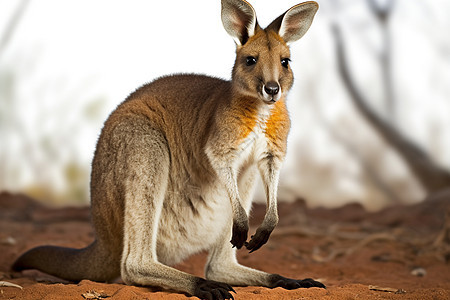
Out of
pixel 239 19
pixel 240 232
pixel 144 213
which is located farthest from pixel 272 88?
Result: pixel 144 213

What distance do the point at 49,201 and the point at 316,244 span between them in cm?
383

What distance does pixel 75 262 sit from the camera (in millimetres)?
3662

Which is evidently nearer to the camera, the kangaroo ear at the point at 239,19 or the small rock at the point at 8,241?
the kangaroo ear at the point at 239,19

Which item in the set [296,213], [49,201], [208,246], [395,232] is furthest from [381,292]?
[49,201]

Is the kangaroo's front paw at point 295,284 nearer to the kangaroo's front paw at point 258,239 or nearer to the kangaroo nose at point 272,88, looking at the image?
the kangaroo's front paw at point 258,239

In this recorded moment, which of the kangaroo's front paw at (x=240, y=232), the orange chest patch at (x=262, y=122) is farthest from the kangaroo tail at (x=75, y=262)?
the orange chest patch at (x=262, y=122)

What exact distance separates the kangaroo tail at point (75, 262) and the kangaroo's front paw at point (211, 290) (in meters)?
0.68

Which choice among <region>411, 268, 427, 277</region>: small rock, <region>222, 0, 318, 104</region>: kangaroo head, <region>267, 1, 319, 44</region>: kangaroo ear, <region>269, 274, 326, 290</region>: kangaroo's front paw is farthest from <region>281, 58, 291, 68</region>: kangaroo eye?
<region>411, 268, 427, 277</region>: small rock

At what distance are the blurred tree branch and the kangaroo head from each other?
4753mm

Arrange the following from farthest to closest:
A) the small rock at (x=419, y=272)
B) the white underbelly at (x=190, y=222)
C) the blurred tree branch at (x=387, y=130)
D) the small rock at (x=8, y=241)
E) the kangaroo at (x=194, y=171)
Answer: the blurred tree branch at (x=387, y=130), the small rock at (x=8, y=241), the small rock at (x=419, y=272), the white underbelly at (x=190, y=222), the kangaroo at (x=194, y=171)

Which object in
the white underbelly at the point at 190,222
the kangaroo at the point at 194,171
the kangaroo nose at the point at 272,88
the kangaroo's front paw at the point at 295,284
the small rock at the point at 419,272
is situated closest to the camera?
the kangaroo nose at the point at 272,88

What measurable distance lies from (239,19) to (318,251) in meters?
2.77

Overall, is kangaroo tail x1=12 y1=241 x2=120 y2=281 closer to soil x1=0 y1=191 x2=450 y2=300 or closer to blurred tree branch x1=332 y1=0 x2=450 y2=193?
soil x1=0 y1=191 x2=450 y2=300

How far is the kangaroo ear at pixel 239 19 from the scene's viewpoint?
3.23 m
